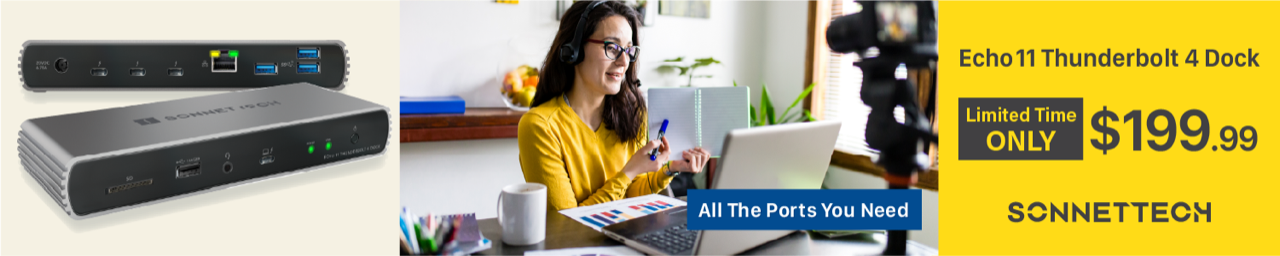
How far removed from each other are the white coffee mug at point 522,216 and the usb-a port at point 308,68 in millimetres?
630

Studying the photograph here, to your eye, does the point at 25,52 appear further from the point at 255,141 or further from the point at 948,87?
the point at 948,87

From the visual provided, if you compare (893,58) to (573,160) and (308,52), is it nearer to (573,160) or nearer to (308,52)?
(573,160)

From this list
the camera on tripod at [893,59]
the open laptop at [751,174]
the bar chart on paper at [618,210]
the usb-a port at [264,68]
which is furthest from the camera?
the usb-a port at [264,68]

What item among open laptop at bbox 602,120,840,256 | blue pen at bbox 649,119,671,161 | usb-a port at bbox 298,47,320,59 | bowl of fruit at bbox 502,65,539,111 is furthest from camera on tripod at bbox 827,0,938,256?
bowl of fruit at bbox 502,65,539,111

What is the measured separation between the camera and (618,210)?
1.36m

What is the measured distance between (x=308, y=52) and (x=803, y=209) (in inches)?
39.8

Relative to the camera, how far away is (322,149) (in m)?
1.24

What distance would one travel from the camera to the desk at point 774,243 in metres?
1.09

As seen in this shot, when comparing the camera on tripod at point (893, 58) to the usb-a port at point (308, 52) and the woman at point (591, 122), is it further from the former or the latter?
the usb-a port at point (308, 52)

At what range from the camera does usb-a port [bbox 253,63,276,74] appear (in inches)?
58.7

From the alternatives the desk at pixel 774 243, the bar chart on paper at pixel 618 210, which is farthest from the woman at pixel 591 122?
the desk at pixel 774 243

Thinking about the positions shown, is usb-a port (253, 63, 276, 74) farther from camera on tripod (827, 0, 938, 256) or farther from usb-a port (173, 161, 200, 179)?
camera on tripod (827, 0, 938, 256)

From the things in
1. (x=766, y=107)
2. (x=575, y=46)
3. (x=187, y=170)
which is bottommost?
(x=187, y=170)

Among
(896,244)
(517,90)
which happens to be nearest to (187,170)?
(896,244)
